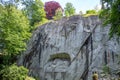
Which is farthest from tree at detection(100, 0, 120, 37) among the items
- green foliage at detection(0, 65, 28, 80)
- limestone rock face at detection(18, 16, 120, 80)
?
green foliage at detection(0, 65, 28, 80)

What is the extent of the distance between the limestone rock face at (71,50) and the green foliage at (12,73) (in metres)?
2.57

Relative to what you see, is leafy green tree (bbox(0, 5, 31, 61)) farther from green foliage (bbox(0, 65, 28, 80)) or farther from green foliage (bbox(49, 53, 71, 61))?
green foliage (bbox(49, 53, 71, 61))

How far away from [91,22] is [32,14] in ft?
30.4

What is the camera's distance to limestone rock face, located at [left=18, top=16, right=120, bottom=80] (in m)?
18.9

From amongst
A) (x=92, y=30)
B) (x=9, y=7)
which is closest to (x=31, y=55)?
(x=92, y=30)

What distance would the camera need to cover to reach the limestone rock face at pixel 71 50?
18.9 m

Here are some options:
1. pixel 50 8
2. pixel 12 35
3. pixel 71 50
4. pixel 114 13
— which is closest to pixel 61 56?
pixel 71 50

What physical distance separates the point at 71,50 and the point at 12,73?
16.8 ft

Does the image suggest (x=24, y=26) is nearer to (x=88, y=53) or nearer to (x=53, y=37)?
(x=53, y=37)

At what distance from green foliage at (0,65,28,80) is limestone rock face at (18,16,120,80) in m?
2.57

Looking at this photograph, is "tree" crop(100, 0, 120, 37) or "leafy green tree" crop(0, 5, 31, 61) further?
"leafy green tree" crop(0, 5, 31, 61)

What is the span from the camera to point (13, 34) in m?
21.5

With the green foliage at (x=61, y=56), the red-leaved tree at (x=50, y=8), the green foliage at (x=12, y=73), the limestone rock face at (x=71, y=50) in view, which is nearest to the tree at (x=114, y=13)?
the limestone rock face at (x=71, y=50)

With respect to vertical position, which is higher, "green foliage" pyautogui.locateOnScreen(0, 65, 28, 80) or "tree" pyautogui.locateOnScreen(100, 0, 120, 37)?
"tree" pyautogui.locateOnScreen(100, 0, 120, 37)
